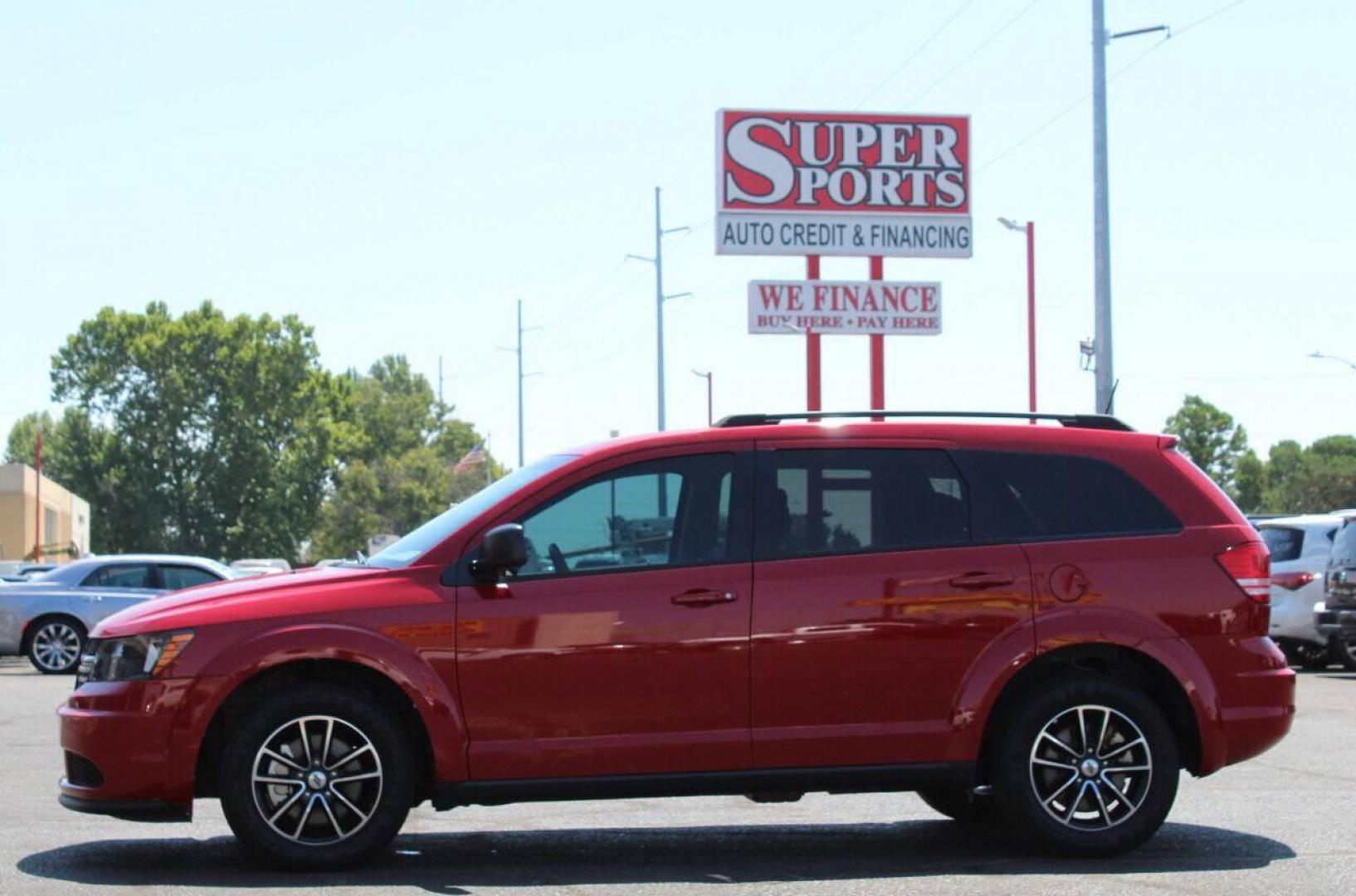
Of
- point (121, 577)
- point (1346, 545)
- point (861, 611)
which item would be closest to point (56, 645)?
point (121, 577)

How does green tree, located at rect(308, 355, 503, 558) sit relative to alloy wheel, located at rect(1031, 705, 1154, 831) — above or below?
above

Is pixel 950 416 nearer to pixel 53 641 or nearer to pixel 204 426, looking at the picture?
pixel 53 641

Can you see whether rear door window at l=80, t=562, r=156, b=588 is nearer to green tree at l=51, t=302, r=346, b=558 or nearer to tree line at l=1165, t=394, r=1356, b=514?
green tree at l=51, t=302, r=346, b=558

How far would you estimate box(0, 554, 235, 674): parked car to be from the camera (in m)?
23.2

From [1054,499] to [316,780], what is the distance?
3.31 metres

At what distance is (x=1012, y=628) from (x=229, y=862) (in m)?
3.39

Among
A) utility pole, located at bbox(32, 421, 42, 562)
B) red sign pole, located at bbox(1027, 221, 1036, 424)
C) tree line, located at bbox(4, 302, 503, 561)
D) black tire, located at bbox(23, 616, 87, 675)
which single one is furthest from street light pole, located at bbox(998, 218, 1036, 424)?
tree line, located at bbox(4, 302, 503, 561)

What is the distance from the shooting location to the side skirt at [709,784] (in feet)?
25.7

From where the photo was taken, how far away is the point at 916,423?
8.55m

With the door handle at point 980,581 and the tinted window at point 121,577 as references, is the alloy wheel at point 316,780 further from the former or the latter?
the tinted window at point 121,577

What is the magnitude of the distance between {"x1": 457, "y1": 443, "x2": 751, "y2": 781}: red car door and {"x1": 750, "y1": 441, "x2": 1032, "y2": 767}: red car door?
14cm

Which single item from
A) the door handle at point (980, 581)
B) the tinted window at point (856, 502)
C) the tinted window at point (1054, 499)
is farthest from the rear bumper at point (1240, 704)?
the tinted window at point (856, 502)

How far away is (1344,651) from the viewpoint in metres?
20.8

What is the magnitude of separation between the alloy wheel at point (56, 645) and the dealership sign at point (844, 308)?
16.4 metres
